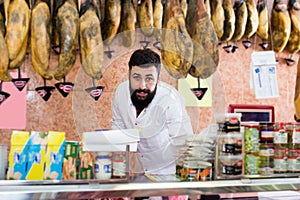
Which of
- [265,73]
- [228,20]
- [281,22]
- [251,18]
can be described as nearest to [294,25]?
[281,22]

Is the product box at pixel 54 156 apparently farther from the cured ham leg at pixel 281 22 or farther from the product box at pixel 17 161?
the cured ham leg at pixel 281 22

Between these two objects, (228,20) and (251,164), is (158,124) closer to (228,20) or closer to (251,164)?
(251,164)

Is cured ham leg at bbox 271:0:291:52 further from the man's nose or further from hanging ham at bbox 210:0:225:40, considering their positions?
the man's nose

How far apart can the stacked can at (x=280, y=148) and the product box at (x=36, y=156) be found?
1.80 feet

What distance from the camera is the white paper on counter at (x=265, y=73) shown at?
5.15 feet

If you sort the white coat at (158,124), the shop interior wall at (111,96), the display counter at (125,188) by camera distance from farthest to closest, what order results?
the shop interior wall at (111,96) < the white coat at (158,124) < the display counter at (125,188)

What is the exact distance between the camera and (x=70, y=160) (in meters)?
0.93

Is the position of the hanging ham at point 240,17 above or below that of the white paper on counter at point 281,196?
above

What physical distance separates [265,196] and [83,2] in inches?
37.2

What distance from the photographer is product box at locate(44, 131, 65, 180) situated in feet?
3.01

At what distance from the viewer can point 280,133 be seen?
3.69 feet

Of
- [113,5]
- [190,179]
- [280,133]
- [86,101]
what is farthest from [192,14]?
[190,179]

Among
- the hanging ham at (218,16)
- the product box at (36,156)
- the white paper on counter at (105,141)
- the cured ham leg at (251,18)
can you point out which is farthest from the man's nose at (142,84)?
the cured ham leg at (251,18)

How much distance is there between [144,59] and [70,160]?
1.29 feet
